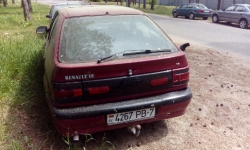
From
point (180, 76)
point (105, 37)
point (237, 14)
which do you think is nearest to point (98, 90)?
point (105, 37)

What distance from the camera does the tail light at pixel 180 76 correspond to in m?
3.00

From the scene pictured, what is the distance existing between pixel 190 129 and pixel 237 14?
49.3 ft

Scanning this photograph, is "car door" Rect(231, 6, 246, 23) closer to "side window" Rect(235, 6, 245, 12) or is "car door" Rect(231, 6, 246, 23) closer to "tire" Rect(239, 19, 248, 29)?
"side window" Rect(235, 6, 245, 12)

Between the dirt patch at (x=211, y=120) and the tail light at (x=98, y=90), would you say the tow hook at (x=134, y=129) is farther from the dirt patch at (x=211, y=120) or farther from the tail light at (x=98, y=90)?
the tail light at (x=98, y=90)

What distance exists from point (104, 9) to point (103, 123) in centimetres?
172

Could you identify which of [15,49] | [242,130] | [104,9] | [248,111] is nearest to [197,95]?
[248,111]

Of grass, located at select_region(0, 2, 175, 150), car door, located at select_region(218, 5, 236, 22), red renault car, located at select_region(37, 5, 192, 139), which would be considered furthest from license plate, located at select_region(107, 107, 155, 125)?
car door, located at select_region(218, 5, 236, 22)

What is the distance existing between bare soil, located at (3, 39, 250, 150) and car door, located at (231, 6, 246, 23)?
499 inches

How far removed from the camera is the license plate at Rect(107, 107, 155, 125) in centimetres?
278

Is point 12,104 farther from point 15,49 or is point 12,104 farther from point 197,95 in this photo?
point 197,95

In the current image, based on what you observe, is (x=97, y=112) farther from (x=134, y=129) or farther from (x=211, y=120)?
(x=211, y=120)

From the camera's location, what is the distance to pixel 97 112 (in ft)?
8.77

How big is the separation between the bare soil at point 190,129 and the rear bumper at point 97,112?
1.24 feet

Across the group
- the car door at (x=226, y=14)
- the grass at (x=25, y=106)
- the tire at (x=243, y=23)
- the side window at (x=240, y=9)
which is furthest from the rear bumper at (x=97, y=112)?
the car door at (x=226, y=14)
